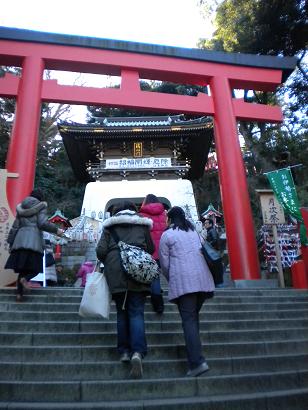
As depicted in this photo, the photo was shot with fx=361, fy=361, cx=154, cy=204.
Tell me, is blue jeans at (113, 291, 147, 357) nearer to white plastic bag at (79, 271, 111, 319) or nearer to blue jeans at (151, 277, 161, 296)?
white plastic bag at (79, 271, 111, 319)

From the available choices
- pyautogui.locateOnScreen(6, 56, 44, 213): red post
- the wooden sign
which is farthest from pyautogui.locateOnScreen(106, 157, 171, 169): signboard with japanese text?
the wooden sign

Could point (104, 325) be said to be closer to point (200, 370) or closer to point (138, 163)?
point (200, 370)

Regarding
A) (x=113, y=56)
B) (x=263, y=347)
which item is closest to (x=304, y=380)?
(x=263, y=347)

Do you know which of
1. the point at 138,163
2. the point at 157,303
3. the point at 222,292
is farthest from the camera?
the point at 138,163

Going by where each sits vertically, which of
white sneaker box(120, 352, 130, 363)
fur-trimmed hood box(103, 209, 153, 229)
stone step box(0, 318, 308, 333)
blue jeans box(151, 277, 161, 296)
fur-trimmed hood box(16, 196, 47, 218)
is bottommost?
white sneaker box(120, 352, 130, 363)

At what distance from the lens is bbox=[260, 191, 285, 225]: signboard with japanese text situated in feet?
23.8

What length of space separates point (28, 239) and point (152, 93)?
5.07m

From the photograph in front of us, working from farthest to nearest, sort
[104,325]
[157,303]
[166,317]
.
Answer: [166,317] → [157,303] → [104,325]

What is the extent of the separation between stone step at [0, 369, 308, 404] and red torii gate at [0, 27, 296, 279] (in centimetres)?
411

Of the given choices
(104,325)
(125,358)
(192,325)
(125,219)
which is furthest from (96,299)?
(104,325)

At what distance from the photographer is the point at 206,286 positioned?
10.2 ft

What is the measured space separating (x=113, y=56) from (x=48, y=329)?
20.3 ft

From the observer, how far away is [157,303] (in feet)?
13.6

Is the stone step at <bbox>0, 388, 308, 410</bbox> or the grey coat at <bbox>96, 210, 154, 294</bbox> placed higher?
the grey coat at <bbox>96, 210, 154, 294</bbox>
